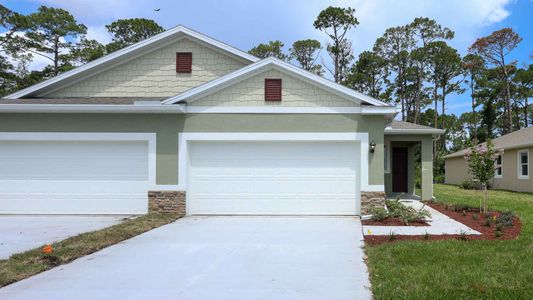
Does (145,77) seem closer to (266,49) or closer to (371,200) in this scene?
(371,200)

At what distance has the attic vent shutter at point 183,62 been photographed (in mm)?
14297

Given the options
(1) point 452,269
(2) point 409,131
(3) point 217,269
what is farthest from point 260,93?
(1) point 452,269

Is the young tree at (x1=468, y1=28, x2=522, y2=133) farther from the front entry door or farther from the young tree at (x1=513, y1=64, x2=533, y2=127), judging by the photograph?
the front entry door

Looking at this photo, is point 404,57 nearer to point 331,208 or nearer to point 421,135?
point 421,135

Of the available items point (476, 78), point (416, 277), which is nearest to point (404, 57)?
point (476, 78)

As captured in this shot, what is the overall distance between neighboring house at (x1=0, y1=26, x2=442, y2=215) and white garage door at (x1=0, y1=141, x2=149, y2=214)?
3cm

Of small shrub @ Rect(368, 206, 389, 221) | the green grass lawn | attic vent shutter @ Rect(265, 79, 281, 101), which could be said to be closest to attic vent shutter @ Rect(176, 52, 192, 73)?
attic vent shutter @ Rect(265, 79, 281, 101)

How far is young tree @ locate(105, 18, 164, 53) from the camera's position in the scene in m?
31.5

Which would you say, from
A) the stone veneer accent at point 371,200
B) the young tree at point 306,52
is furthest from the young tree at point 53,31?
the stone veneer accent at point 371,200

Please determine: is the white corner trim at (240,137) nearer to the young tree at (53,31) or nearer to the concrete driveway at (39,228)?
the concrete driveway at (39,228)

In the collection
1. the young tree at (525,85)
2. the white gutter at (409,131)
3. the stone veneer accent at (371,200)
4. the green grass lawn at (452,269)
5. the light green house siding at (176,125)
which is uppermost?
the young tree at (525,85)

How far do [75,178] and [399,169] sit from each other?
1292 centimetres

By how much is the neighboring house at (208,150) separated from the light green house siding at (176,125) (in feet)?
0.09

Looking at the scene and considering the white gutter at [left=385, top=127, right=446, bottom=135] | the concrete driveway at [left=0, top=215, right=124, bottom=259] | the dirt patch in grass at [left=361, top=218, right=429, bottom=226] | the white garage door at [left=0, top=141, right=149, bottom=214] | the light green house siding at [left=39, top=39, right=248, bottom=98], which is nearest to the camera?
the concrete driveway at [left=0, top=215, right=124, bottom=259]
